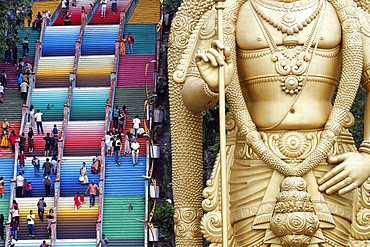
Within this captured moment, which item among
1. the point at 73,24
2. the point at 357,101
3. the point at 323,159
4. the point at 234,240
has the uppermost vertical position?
the point at 73,24

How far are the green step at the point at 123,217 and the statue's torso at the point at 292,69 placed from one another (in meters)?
20.0

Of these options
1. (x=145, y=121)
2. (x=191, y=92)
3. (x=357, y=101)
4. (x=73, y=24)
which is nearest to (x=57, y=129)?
(x=145, y=121)

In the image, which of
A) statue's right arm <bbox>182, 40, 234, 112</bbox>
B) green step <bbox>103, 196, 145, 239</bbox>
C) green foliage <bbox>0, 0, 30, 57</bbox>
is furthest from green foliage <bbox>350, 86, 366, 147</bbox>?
green foliage <bbox>0, 0, 30, 57</bbox>

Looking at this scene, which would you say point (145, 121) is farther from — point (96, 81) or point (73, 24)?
point (73, 24)

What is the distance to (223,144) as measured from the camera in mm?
11680

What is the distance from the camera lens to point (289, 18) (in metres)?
12.6

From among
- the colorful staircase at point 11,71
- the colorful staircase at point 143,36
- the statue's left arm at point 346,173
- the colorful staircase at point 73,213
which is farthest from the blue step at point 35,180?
the statue's left arm at point 346,173

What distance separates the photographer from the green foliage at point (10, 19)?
123 feet

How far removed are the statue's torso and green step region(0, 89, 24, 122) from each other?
26696 millimetres

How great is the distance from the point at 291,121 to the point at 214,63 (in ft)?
4.12

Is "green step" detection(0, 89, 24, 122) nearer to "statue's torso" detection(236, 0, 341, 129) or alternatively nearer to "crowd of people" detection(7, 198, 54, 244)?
"crowd of people" detection(7, 198, 54, 244)

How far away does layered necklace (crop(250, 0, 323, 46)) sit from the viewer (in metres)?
12.5

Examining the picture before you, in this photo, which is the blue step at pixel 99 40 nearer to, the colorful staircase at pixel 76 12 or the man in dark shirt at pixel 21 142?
the colorful staircase at pixel 76 12

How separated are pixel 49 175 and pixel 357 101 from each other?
36.0 ft
